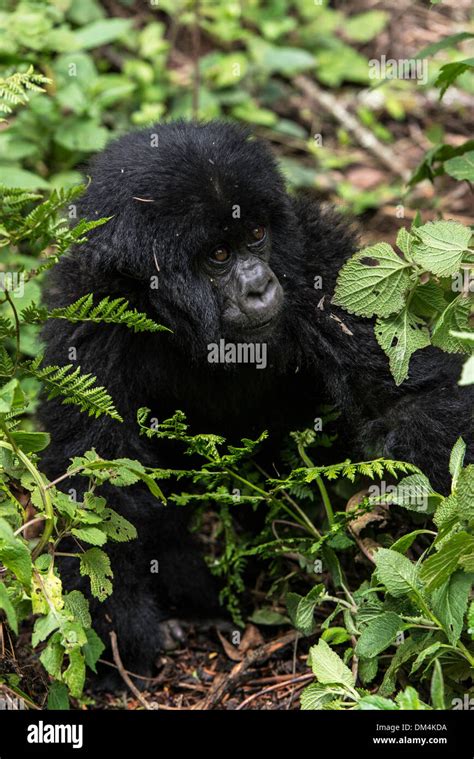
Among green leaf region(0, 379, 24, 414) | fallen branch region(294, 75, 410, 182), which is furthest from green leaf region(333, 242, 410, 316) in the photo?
fallen branch region(294, 75, 410, 182)

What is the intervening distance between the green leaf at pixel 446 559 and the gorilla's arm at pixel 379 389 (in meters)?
1.03

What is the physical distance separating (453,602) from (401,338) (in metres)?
1.32

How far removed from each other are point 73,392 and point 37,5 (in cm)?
449

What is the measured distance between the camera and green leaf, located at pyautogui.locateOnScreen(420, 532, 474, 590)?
330 cm

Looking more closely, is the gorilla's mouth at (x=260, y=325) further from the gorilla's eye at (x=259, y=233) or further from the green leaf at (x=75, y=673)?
the green leaf at (x=75, y=673)

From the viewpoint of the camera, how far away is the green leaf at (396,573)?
358 centimetres

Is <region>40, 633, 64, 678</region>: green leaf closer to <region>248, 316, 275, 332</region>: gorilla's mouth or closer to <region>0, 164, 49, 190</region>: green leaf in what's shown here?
<region>248, 316, 275, 332</region>: gorilla's mouth

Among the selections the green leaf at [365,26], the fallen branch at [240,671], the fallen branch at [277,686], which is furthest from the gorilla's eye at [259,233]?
the green leaf at [365,26]

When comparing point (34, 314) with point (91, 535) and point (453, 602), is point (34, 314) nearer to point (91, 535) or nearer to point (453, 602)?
point (91, 535)

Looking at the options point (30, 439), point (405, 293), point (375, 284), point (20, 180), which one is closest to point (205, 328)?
point (375, 284)

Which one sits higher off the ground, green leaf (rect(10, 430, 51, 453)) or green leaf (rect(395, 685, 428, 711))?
green leaf (rect(10, 430, 51, 453))

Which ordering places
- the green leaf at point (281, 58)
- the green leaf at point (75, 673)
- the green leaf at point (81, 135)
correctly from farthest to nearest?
1. the green leaf at point (281, 58)
2. the green leaf at point (81, 135)
3. the green leaf at point (75, 673)

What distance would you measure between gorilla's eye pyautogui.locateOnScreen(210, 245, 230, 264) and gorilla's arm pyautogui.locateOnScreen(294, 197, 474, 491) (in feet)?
1.43

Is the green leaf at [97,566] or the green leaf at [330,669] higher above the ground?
the green leaf at [97,566]
